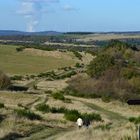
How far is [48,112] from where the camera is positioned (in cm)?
3625

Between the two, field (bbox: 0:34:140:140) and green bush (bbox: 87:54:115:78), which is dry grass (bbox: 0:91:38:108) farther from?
green bush (bbox: 87:54:115:78)

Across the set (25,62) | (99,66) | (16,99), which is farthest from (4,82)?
(25,62)

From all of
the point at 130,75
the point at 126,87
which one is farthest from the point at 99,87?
the point at 130,75

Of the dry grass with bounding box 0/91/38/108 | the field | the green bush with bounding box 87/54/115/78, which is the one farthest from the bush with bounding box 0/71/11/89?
the dry grass with bounding box 0/91/38/108

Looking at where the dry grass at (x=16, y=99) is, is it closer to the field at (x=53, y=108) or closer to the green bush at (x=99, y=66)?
the field at (x=53, y=108)

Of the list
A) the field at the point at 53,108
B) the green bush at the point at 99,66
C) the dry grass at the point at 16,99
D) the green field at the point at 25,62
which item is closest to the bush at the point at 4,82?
the field at the point at 53,108

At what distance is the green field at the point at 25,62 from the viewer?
12124 cm

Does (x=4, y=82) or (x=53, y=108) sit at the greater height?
(x=53, y=108)

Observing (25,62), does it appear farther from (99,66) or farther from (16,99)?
(16,99)

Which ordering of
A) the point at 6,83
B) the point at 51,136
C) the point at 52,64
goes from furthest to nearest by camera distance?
the point at 52,64 < the point at 6,83 < the point at 51,136

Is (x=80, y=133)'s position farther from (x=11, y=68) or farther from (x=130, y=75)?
(x=11, y=68)

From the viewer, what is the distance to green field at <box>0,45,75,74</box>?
4773 inches

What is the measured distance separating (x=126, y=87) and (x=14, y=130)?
181ft

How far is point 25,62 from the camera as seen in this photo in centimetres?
13500
